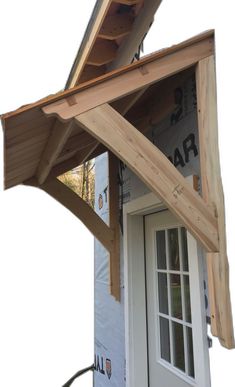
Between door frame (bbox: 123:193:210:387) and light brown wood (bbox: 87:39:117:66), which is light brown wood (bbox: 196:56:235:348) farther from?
light brown wood (bbox: 87:39:117:66)

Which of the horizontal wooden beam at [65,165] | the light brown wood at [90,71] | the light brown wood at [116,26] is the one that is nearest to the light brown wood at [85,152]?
the horizontal wooden beam at [65,165]

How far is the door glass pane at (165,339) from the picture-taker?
211cm

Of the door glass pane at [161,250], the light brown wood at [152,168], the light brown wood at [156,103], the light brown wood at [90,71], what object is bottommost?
the door glass pane at [161,250]

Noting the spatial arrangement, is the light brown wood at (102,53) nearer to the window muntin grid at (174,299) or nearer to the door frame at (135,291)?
the door frame at (135,291)

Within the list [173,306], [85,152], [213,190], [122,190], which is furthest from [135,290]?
[213,190]

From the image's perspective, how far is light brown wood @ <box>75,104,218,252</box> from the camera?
126cm

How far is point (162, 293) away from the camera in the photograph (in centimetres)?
221

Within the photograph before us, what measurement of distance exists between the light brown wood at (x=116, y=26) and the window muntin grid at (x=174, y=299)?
1298 millimetres

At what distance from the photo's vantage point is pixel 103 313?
3.17 metres

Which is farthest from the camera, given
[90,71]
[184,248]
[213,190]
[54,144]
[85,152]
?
[85,152]

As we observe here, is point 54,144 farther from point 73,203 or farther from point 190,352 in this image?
point 190,352

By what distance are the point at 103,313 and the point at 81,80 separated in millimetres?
2289

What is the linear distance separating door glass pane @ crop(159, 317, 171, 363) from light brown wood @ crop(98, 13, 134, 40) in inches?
76.6

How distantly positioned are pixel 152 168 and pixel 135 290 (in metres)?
1.38
